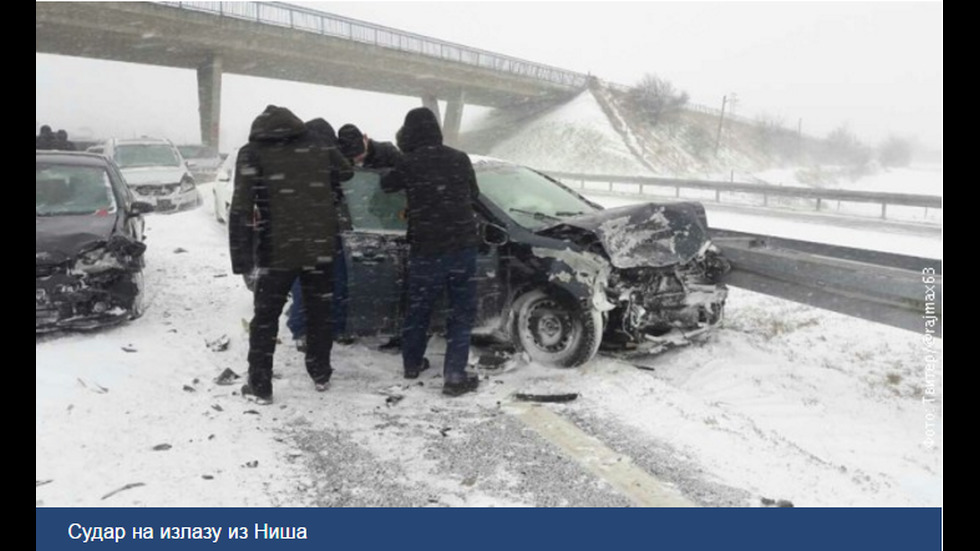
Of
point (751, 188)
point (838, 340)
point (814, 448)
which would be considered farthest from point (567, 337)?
point (751, 188)

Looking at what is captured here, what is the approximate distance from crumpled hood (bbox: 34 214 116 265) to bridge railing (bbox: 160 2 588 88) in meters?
23.4

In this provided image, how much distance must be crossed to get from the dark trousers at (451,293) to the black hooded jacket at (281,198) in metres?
0.64

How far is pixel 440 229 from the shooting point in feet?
14.7

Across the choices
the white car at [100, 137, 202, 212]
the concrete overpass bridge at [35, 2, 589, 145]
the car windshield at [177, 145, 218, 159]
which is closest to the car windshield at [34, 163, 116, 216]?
the white car at [100, 137, 202, 212]

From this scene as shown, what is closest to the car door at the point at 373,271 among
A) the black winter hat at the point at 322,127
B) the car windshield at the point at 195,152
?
the black winter hat at the point at 322,127

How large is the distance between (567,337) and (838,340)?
2.73 meters

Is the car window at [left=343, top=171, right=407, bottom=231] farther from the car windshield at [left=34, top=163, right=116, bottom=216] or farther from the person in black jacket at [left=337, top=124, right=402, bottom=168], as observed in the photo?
the car windshield at [left=34, top=163, right=116, bottom=216]

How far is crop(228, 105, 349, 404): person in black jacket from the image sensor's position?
416 centimetres

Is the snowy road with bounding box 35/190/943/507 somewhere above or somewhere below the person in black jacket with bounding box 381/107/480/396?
below

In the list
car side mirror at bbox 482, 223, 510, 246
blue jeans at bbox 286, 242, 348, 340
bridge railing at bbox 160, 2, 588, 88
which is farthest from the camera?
bridge railing at bbox 160, 2, 588, 88

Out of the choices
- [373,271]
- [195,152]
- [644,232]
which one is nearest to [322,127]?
[373,271]

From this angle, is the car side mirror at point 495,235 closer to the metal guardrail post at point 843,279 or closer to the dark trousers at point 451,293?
the dark trousers at point 451,293

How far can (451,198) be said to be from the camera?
4.52 m

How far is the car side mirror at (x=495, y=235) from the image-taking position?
198 inches
